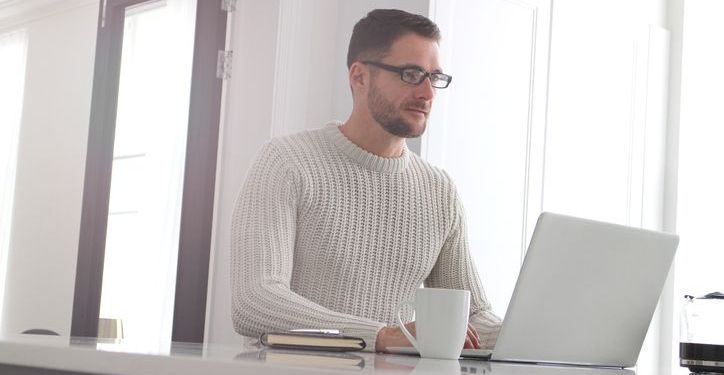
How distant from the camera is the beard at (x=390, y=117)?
2.31 meters

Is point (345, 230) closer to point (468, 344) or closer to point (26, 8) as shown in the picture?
point (468, 344)

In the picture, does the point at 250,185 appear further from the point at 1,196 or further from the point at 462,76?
the point at 1,196

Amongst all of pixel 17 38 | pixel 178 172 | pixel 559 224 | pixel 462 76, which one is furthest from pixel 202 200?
pixel 17 38

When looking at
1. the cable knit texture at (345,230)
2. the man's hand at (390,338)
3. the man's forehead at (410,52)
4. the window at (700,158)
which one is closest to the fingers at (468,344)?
the man's hand at (390,338)

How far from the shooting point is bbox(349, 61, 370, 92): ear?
7.89ft

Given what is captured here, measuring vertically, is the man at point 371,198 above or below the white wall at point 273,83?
below

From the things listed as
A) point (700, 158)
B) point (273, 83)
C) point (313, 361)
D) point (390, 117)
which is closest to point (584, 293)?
point (313, 361)

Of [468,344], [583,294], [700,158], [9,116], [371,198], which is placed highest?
[9,116]

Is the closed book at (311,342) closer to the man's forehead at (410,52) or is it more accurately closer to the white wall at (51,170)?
the man's forehead at (410,52)

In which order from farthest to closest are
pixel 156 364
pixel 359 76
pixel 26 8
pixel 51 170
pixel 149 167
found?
1. pixel 26 8
2. pixel 51 170
3. pixel 149 167
4. pixel 359 76
5. pixel 156 364

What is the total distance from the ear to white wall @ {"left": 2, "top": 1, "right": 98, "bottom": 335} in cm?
294

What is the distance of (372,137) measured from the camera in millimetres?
2355

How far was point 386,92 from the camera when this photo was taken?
2.34 meters

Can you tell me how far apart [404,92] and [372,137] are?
0.43ft
